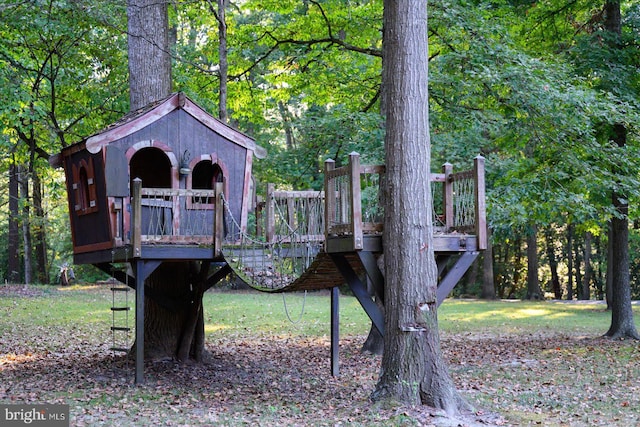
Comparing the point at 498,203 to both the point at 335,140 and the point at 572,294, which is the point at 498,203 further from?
the point at 572,294

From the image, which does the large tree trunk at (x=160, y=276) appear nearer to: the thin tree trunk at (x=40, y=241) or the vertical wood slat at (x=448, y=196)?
the vertical wood slat at (x=448, y=196)

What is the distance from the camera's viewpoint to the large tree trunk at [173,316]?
1357cm

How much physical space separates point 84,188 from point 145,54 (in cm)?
286

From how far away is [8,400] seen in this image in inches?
371

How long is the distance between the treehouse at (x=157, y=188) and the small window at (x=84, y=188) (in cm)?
2

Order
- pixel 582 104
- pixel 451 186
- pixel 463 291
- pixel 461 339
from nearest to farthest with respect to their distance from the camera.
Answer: pixel 451 186 < pixel 582 104 < pixel 461 339 < pixel 463 291

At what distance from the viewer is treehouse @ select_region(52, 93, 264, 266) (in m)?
11.7

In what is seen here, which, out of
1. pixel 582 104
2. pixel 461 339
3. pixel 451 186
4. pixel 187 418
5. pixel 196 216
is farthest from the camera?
pixel 461 339

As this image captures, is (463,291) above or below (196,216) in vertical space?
below

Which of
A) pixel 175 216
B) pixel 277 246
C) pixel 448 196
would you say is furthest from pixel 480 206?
pixel 175 216

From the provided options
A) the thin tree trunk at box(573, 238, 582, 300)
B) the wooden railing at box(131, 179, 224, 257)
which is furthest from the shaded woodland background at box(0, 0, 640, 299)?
the thin tree trunk at box(573, 238, 582, 300)

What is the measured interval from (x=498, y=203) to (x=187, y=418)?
8394mm

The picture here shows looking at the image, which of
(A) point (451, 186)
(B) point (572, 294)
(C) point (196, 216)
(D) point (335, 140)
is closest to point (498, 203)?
(D) point (335, 140)
